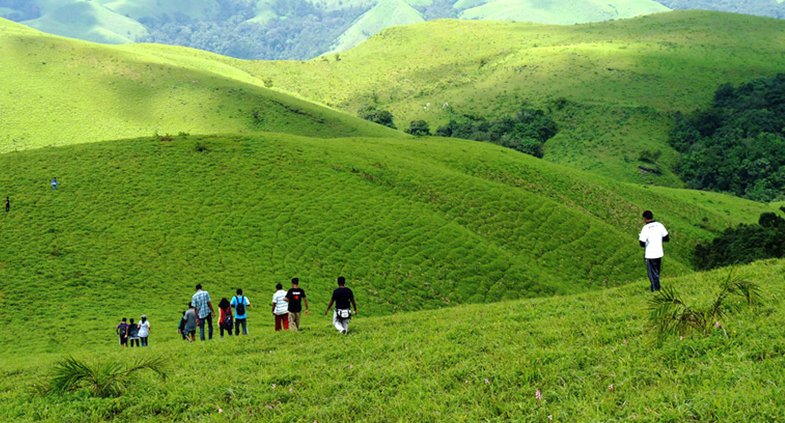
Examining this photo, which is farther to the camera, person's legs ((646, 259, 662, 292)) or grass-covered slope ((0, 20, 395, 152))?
grass-covered slope ((0, 20, 395, 152))

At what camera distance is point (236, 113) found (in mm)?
128750

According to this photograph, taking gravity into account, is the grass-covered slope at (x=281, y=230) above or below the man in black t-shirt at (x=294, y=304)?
above

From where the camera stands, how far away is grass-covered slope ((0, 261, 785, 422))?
1027cm

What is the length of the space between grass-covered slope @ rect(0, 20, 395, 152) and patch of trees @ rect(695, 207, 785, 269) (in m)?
80.2

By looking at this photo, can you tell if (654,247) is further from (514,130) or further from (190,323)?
(514,130)

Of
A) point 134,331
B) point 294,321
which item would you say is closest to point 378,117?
point 134,331

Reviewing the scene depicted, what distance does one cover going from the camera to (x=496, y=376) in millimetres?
12734

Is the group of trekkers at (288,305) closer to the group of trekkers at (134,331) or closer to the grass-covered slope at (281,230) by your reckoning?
the group of trekkers at (134,331)

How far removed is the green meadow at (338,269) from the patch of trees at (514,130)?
154ft

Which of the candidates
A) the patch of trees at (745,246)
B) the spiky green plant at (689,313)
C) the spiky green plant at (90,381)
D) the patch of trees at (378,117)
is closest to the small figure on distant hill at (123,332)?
the spiky green plant at (90,381)

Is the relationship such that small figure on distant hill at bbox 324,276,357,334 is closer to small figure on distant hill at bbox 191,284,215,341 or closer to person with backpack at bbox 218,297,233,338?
person with backpack at bbox 218,297,233,338

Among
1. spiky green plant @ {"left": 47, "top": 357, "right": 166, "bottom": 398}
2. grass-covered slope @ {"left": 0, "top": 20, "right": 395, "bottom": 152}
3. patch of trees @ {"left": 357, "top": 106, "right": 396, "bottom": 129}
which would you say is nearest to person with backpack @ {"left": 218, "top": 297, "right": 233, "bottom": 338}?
spiky green plant @ {"left": 47, "top": 357, "right": 166, "bottom": 398}

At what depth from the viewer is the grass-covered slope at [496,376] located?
10.3 m

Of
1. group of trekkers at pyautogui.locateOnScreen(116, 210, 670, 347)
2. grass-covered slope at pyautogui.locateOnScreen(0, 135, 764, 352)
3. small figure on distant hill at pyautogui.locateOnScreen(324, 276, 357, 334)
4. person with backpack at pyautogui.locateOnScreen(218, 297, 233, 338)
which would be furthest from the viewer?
grass-covered slope at pyautogui.locateOnScreen(0, 135, 764, 352)
